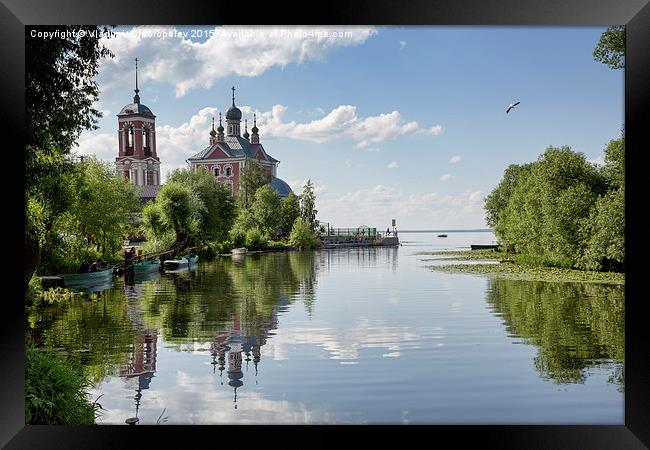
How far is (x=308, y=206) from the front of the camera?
27141mm

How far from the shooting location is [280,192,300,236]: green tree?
27.3m

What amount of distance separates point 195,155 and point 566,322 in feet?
63.1

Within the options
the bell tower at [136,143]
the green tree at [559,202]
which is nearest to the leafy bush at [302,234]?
the bell tower at [136,143]

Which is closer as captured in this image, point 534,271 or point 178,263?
point 534,271

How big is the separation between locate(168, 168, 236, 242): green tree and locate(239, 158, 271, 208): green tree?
1.83 metres

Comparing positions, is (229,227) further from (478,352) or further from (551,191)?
(478,352)

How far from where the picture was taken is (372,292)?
12.5 m

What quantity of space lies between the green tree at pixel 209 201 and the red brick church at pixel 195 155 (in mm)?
1050

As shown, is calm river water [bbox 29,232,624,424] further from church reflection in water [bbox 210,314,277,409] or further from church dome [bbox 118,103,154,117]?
church dome [bbox 118,103,154,117]

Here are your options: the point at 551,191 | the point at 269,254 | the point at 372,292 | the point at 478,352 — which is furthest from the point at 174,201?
the point at 478,352

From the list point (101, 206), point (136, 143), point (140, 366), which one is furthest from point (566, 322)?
point (136, 143)

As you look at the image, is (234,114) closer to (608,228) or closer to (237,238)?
(237,238)

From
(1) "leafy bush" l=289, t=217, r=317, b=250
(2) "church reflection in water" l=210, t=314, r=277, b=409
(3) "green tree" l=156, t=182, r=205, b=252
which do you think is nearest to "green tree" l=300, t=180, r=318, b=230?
(1) "leafy bush" l=289, t=217, r=317, b=250

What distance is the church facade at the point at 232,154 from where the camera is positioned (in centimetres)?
2504
